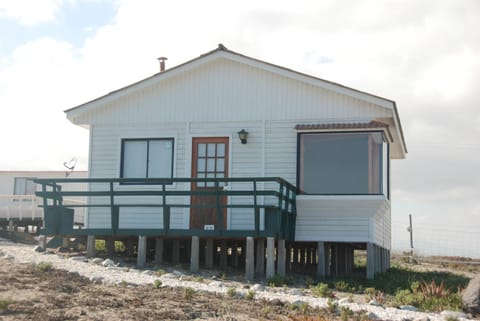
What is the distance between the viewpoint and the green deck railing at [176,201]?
15828mm

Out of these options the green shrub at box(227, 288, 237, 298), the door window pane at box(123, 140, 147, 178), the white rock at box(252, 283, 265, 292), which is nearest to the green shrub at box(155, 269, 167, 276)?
the white rock at box(252, 283, 265, 292)

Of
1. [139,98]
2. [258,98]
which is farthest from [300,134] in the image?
[139,98]

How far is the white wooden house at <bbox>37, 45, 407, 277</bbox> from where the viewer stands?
17328 millimetres

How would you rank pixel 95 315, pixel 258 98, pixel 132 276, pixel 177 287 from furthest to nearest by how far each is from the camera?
pixel 258 98 → pixel 132 276 → pixel 177 287 → pixel 95 315

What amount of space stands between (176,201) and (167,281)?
4946mm

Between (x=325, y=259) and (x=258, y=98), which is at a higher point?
(x=258, y=98)

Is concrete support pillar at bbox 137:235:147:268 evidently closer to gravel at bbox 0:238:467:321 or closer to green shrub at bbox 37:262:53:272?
gravel at bbox 0:238:467:321

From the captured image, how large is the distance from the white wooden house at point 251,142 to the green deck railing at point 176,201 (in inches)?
4.3

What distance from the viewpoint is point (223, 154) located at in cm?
1833

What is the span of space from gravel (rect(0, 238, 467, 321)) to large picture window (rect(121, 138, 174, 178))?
2.91m

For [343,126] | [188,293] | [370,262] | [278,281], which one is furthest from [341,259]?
[188,293]

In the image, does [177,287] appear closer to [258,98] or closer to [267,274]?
[267,274]

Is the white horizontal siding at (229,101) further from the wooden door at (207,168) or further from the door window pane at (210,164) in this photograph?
the door window pane at (210,164)

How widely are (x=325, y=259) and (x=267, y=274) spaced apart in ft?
8.86
